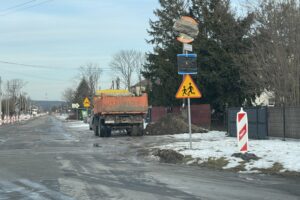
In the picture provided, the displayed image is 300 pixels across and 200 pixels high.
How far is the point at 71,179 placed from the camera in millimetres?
11570

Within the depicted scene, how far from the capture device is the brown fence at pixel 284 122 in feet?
67.8

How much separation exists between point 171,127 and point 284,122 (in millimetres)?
10819

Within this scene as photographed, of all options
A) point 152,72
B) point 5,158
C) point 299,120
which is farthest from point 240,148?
point 152,72

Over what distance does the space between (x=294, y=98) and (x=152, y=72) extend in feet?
70.6

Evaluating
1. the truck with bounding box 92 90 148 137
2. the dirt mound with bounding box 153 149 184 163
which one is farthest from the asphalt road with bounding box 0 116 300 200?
the truck with bounding box 92 90 148 137

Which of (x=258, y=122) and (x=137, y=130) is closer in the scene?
(x=258, y=122)

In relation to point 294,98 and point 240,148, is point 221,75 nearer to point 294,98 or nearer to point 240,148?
point 294,98

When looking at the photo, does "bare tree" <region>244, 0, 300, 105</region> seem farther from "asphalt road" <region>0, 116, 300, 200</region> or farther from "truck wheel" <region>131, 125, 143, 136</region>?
"asphalt road" <region>0, 116, 300, 200</region>

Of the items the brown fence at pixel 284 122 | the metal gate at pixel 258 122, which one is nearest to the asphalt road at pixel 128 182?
the brown fence at pixel 284 122

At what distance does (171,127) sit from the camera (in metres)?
31.1

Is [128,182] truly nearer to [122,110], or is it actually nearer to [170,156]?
[170,156]

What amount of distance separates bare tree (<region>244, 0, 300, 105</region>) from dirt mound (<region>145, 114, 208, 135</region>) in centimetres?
585

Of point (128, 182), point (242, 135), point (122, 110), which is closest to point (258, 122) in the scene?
point (242, 135)

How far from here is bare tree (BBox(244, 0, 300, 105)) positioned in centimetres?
2395
